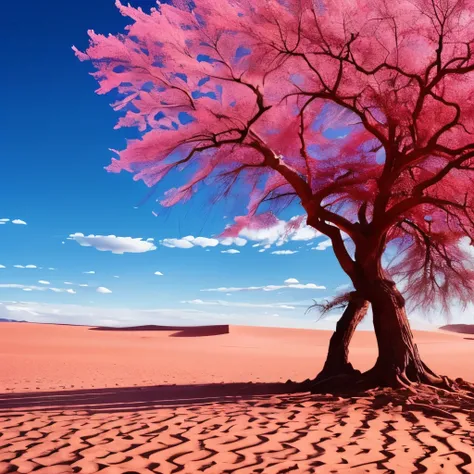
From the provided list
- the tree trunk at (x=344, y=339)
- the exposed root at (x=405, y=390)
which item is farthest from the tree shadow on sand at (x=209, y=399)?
the tree trunk at (x=344, y=339)

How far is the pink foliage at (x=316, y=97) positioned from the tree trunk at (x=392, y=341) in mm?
844

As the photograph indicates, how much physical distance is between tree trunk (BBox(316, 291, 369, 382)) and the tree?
5 centimetres

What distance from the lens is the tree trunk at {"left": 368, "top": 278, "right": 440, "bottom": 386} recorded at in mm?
9320

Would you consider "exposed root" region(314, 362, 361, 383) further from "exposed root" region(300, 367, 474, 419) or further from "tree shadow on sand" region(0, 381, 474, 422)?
"tree shadow on sand" region(0, 381, 474, 422)

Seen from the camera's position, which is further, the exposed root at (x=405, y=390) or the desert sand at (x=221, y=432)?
the exposed root at (x=405, y=390)

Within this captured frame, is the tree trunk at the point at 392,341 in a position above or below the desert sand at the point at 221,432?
above

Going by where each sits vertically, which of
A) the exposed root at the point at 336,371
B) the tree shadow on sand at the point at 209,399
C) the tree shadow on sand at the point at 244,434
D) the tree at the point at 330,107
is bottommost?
the tree shadow on sand at the point at 244,434

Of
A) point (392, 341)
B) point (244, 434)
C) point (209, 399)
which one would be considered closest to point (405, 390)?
point (392, 341)

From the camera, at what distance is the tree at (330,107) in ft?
26.6

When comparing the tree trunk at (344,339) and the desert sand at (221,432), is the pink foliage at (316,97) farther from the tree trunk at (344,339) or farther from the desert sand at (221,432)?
the desert sand at (221,432)

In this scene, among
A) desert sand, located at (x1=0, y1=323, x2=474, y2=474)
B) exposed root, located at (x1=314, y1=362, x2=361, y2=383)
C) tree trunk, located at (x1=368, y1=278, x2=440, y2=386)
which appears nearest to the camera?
desert sand, located at (x1=0, y1=323, x2=474, y2=474)

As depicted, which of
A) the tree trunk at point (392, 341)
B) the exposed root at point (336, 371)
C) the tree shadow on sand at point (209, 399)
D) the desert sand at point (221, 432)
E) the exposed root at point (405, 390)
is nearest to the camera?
the desert sand at point (221, 432)

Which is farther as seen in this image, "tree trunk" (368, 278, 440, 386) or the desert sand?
"tree trunk" (368, 278, 440, 386)

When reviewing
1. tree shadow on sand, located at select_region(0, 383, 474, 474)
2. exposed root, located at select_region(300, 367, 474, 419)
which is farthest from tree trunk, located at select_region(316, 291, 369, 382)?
tree shadow on sand, located at select_region(0, 383, 474, 474)
